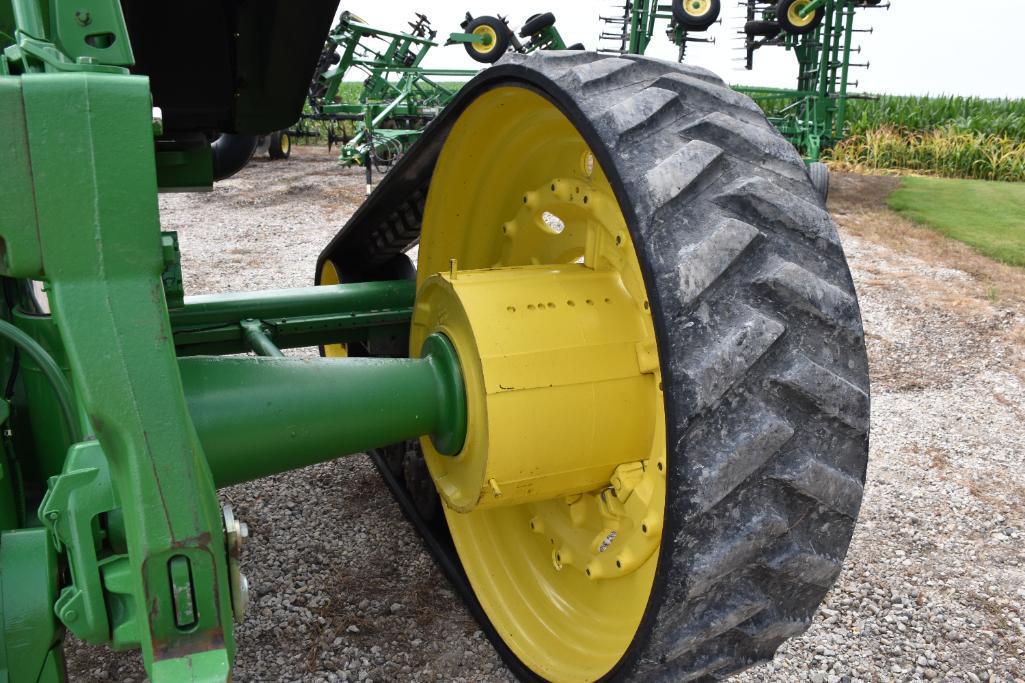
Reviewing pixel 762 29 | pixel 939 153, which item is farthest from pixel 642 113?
pixel 939 153

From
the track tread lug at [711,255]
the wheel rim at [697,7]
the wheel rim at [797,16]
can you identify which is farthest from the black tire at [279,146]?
the track tread lug at [711,255]

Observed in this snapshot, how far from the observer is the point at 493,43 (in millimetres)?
13789

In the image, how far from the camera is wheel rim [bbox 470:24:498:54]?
1373cm

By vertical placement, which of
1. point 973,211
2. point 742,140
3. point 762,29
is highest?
point 762,29

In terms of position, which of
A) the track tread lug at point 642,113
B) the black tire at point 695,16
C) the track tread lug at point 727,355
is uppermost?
the black tire at point 695,16

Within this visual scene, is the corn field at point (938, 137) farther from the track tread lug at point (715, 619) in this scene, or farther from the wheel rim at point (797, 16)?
the track tread lug at point (715, 619)

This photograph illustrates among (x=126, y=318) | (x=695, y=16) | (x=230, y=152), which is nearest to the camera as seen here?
(x=126, y=318)

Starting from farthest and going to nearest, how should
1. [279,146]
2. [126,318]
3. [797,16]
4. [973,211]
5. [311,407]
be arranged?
[279,146] → [797,16] → [973,211] → [311,407] → [126,318]

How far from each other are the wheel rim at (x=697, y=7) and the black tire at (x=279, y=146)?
753cm

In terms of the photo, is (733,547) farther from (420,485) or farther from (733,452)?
(420,485)

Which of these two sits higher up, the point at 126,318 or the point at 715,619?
the point at 126,318

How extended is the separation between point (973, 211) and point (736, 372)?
1014 cm

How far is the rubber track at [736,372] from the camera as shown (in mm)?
1337

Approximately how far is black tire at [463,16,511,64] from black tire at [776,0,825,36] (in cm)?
478
